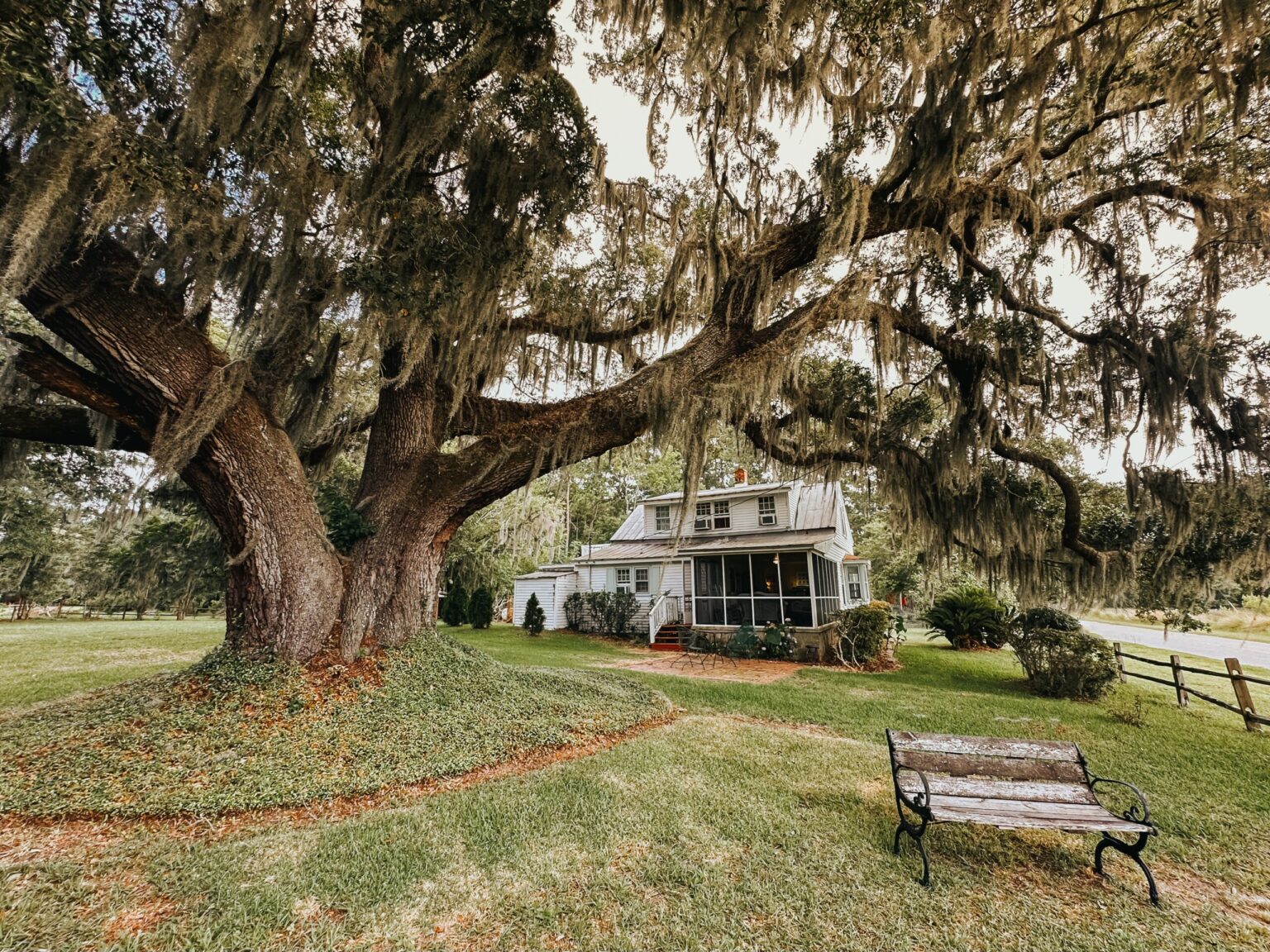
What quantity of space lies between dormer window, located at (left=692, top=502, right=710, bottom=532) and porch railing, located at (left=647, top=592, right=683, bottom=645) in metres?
2.35

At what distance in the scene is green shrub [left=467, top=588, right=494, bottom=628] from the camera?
62.1 ft

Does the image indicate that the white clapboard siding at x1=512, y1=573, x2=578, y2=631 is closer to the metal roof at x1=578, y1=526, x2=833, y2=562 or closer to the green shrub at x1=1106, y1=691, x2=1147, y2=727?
the metal roof at x1=578, y1=526, x2=833, y2=562

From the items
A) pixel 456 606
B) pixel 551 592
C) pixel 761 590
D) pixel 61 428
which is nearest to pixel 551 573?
pixel 551 592

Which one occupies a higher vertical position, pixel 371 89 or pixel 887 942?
pixel 371 89

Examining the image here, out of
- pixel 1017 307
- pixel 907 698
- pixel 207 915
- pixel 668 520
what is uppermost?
pixel 1017 307

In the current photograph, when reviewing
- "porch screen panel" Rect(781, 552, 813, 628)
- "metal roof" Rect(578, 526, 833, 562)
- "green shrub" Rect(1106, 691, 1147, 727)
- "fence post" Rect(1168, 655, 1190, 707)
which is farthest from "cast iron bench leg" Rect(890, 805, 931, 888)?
"porch screen panel" Rect(781, 552, 813, 628)

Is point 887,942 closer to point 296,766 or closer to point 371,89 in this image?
point 296,766

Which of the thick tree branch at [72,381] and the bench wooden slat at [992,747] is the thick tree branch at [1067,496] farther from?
the thick tree branch at [72,381]

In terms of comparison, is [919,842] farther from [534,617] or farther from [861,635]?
[534,617]

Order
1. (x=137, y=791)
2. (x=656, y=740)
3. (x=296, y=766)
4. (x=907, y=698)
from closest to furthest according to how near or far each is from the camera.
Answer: (x=137, y=791) → (x=296, y=766) → (x=656, y=740) → (x=907, y=698)

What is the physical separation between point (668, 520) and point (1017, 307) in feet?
41.9

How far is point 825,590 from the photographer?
1433 centimetres

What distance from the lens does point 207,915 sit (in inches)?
94.6

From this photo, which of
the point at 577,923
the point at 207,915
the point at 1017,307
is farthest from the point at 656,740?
the point at 1017,307
